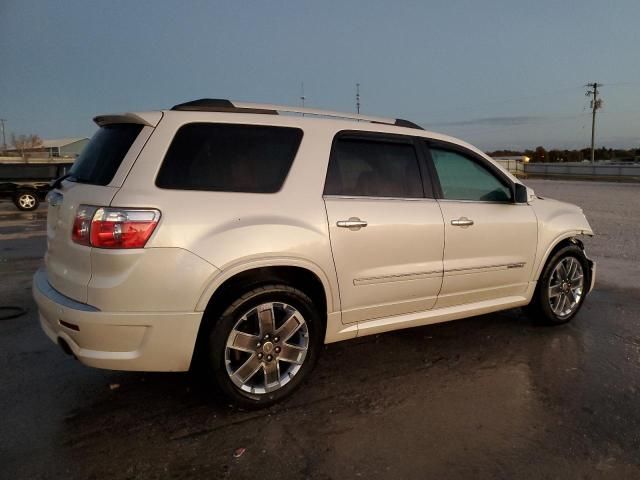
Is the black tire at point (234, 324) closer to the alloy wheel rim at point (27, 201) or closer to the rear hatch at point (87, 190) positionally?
the rear hatch at point (87, 190)

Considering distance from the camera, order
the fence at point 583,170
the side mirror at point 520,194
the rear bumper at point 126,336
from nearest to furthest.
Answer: the rear bumper at point 126,336
the side mirror at point 520,194
the fence at point 583,170

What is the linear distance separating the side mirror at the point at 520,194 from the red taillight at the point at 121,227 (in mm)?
3041

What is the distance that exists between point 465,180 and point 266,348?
2200 mm

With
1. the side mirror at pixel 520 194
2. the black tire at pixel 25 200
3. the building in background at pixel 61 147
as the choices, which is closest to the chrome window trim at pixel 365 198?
the side mirror at pixel 520 194

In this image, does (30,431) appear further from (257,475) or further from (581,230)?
(581,230)

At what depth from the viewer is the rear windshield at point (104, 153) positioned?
9.43 ft

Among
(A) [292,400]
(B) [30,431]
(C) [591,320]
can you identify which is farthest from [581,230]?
(B) [30,431]

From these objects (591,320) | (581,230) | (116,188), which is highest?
(116,188)

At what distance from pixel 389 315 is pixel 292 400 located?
935 mm

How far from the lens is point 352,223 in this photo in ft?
10.7

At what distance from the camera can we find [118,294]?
104 inches

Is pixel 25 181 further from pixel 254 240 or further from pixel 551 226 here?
pixel 551 226

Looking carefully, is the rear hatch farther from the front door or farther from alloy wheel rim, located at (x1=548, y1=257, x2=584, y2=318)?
alloy wheel rim, located at (x1=548, y1=257, x2=584, y2=318)

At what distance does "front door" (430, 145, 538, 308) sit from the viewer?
3.83m
